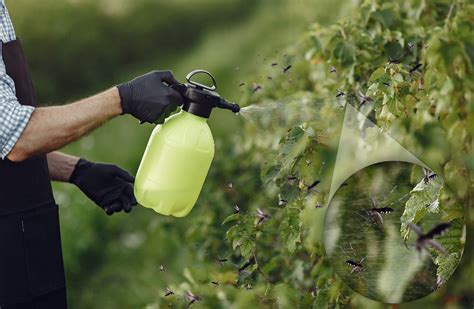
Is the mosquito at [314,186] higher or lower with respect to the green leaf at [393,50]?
lower

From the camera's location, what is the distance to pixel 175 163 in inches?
87.9

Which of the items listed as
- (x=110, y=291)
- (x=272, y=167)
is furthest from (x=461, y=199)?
(x=110, y=291)

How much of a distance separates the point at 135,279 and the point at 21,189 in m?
2.32

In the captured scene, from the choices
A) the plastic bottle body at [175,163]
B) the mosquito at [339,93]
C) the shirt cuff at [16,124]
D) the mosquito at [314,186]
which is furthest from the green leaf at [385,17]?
the shirt cuff at [16,124]

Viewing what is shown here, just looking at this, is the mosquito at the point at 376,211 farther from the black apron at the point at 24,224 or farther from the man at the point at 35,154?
the black apron at the point at 24,224

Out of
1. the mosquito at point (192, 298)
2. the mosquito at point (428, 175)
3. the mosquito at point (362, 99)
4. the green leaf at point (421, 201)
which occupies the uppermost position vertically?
the mosquito at point (428, 175)

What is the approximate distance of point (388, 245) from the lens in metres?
1.90

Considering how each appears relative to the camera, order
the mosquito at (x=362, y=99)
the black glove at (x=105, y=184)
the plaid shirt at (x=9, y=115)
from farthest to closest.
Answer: the black glove at (x=105, y=184), the mosquito at (x=362, y=99), the plaid shirt at (x=9, y=115)

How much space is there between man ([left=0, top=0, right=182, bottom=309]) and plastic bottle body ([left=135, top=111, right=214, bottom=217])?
5 centimetres

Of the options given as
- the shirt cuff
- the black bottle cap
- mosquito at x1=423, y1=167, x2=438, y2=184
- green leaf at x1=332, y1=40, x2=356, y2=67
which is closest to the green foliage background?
green leaf at x1=332, y1=40, x2=356, y2=67

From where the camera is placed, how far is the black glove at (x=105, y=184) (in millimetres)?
2650

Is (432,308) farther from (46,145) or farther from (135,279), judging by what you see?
(135,279)

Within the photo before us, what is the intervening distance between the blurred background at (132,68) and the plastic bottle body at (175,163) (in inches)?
65.0

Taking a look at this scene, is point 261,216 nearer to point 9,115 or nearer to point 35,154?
point 35,154
